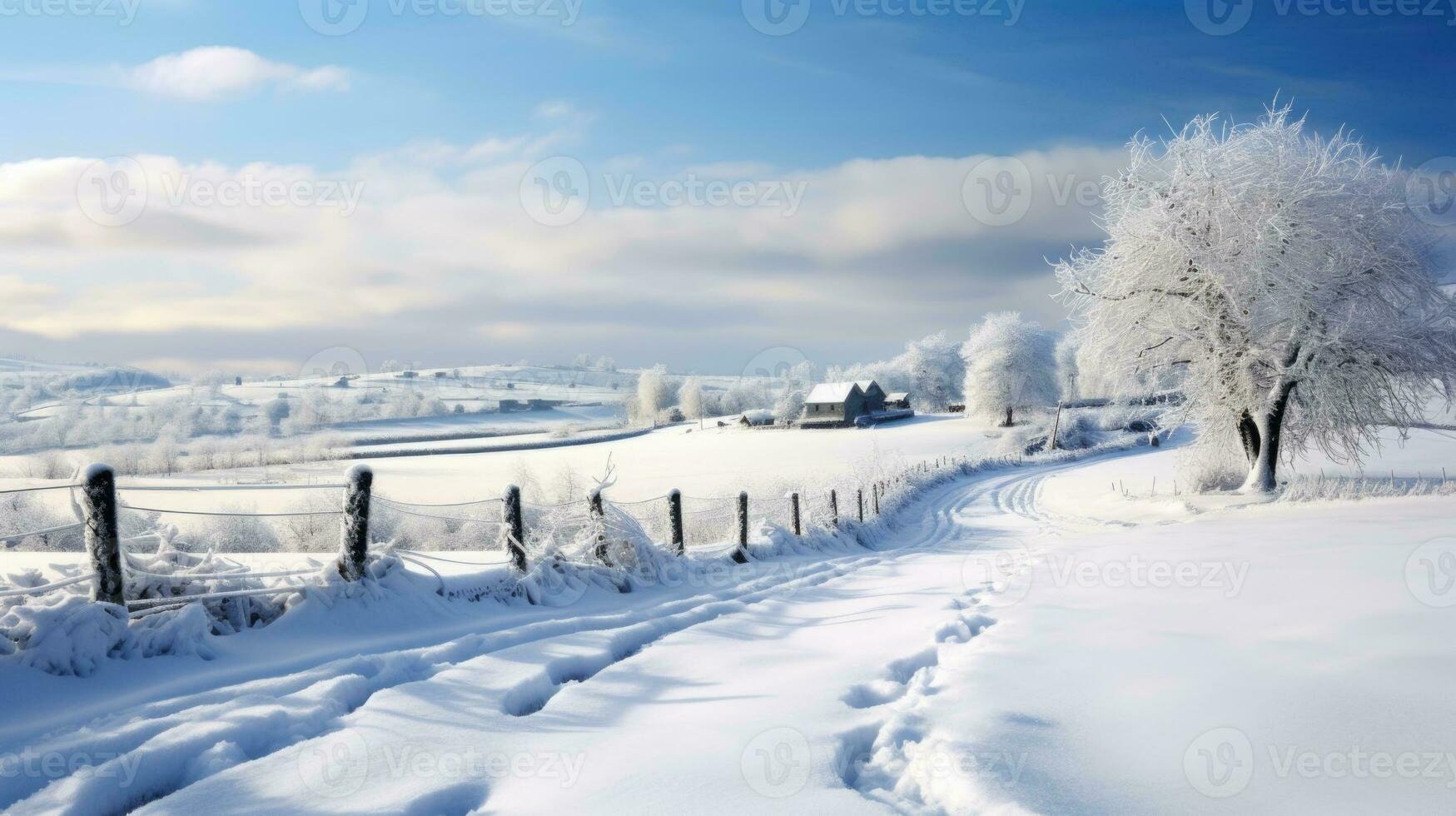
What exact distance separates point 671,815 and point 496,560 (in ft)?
20.7

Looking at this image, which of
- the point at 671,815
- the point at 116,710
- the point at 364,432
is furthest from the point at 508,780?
the point at 364,432

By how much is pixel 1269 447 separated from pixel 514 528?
19.4m

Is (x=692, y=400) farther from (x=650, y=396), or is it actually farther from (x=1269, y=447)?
(x=1269, y=447)

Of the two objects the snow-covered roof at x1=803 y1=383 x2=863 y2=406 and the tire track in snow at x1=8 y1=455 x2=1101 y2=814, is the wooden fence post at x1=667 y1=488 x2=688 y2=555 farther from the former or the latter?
the snow-covered roof at x1=803 y1=383 x2=863 y2=406

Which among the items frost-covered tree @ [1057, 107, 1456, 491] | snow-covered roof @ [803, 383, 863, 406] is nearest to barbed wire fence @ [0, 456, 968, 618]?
frost-covered tree @ [1057, 107, 1456, 491]

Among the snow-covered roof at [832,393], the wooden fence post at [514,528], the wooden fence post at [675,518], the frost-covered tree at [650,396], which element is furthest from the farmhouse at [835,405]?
the wooden fence post at [514,528]

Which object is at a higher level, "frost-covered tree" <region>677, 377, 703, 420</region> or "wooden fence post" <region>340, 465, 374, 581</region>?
"frost-covered tree" <region>677, 377, 703, 420</region>

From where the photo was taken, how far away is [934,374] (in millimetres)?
99125

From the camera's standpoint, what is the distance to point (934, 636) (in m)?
6.53

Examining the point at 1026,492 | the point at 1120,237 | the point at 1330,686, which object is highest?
the point at 1120,237

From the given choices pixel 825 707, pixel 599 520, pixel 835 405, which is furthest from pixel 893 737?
pixel 835 405

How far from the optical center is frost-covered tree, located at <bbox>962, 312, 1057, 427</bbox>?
210 feet

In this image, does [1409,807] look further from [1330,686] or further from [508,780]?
[508,780]

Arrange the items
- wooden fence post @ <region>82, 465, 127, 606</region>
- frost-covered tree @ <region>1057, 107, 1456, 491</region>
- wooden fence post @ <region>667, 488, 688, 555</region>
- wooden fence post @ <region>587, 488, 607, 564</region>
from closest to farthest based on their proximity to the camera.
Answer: wooden fence post @ <region>82, 465, 127, 606</region>
wooden fence post @ <region>587, 488, 607, 564</region>
wooden fence post @ <region>667, 488, 688, 555</region>
frost-covered tree @ <region>1057, 107, 1456, 491</region>
